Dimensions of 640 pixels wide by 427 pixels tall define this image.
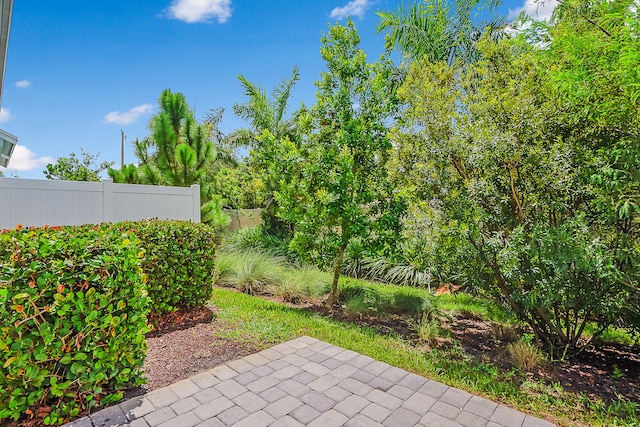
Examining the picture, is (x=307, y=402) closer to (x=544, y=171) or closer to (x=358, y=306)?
(x=358, y=306)

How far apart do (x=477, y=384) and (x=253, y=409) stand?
1.88 meters

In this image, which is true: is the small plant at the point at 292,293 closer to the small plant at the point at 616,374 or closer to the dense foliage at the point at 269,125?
the dense foliage at the point at 269,125

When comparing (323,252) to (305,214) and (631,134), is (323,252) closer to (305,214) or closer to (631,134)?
(305,214)

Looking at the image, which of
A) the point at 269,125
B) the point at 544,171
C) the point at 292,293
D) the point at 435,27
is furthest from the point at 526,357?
the point at 269,125

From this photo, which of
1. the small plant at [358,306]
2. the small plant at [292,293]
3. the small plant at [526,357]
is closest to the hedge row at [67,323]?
the small plant at [358,306]

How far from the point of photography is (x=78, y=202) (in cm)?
575

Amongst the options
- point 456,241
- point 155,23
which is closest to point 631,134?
point 456,241

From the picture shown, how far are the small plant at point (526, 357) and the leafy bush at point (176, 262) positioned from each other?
3.74 m

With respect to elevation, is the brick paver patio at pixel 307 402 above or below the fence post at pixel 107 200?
below

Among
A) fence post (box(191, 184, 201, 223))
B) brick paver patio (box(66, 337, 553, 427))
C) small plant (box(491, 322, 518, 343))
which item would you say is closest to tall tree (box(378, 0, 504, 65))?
fence post (box(191, 184, 201, 223))

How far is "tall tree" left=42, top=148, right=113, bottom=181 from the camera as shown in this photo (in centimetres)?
1833

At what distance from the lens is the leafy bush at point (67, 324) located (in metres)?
2.01

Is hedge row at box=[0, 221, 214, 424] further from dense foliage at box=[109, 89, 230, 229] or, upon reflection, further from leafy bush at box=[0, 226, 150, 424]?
dense foliage at box=[109, 89, 230, 229]

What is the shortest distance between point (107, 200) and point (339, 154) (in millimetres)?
4442
